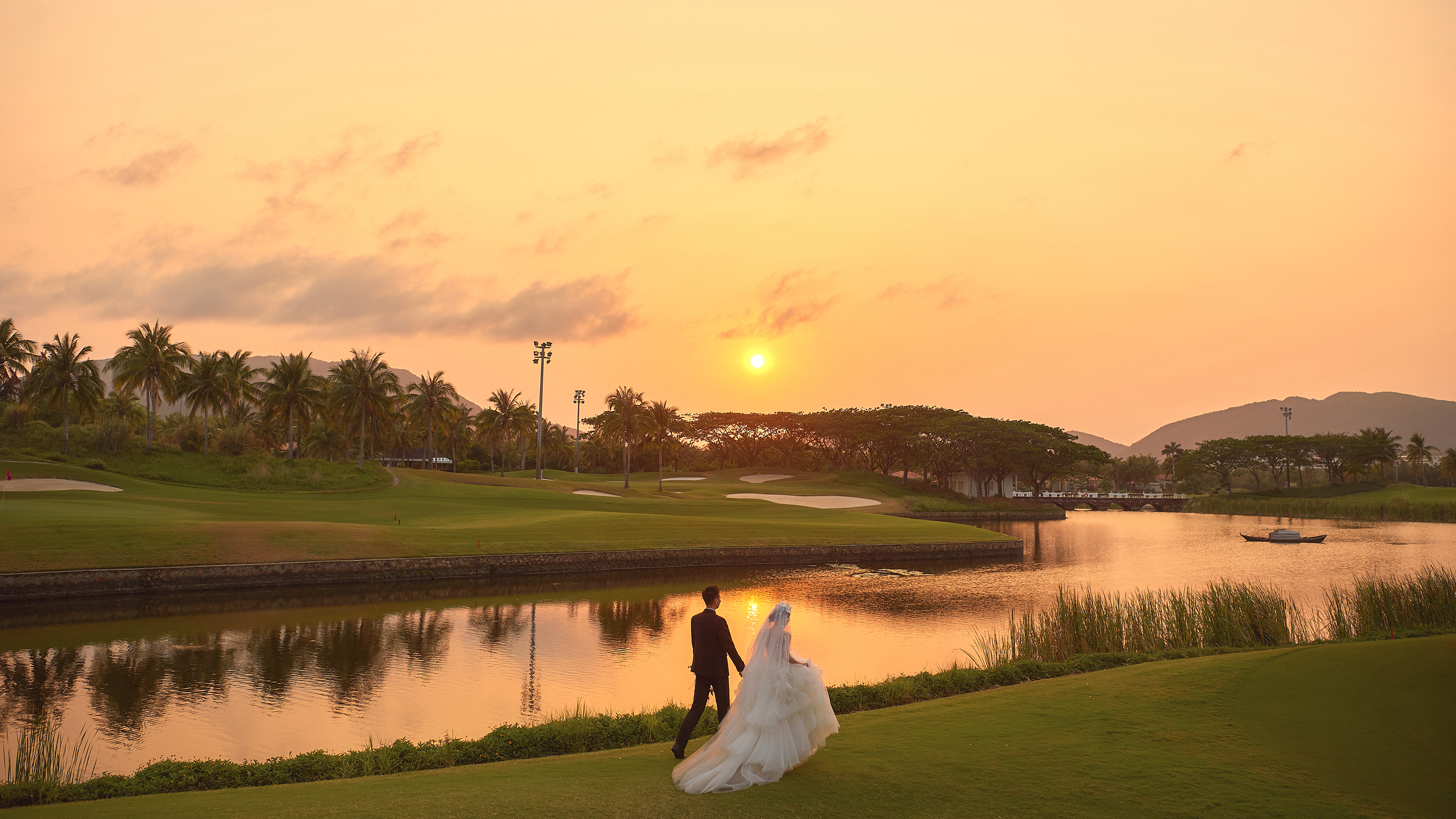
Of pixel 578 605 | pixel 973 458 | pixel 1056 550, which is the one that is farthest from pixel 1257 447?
pixel 578 605

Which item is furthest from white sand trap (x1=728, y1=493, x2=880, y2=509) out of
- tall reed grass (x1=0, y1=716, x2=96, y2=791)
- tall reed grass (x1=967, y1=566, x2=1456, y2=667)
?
tall reed grass (x1=0, y1=716, x2=96, y2=791)

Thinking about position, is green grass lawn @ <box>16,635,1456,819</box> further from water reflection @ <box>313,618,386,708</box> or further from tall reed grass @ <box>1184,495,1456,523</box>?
tall reed grass @ <box>1184,495,1456,523</box>

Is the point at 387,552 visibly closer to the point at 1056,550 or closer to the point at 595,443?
the point at 1056,550

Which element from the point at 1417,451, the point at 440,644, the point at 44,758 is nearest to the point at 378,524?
the point at 440,644

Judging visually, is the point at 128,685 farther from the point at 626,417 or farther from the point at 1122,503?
the point at 1122,503

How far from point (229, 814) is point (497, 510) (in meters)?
46.8

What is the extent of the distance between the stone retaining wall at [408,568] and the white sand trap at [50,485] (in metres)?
23.1

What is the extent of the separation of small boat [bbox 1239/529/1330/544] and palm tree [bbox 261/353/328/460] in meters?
78.5

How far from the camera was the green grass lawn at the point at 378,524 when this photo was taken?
104 feet

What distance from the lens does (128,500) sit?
144 feet

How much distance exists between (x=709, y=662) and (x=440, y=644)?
52.6 ft

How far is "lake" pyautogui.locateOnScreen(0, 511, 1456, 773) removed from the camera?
16.3 meters

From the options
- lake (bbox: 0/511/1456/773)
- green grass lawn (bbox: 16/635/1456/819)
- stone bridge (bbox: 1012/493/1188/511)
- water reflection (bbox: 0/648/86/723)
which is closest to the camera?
green grass lawn (bbox: 16/635/1456/819)

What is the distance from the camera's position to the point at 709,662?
1035cm
